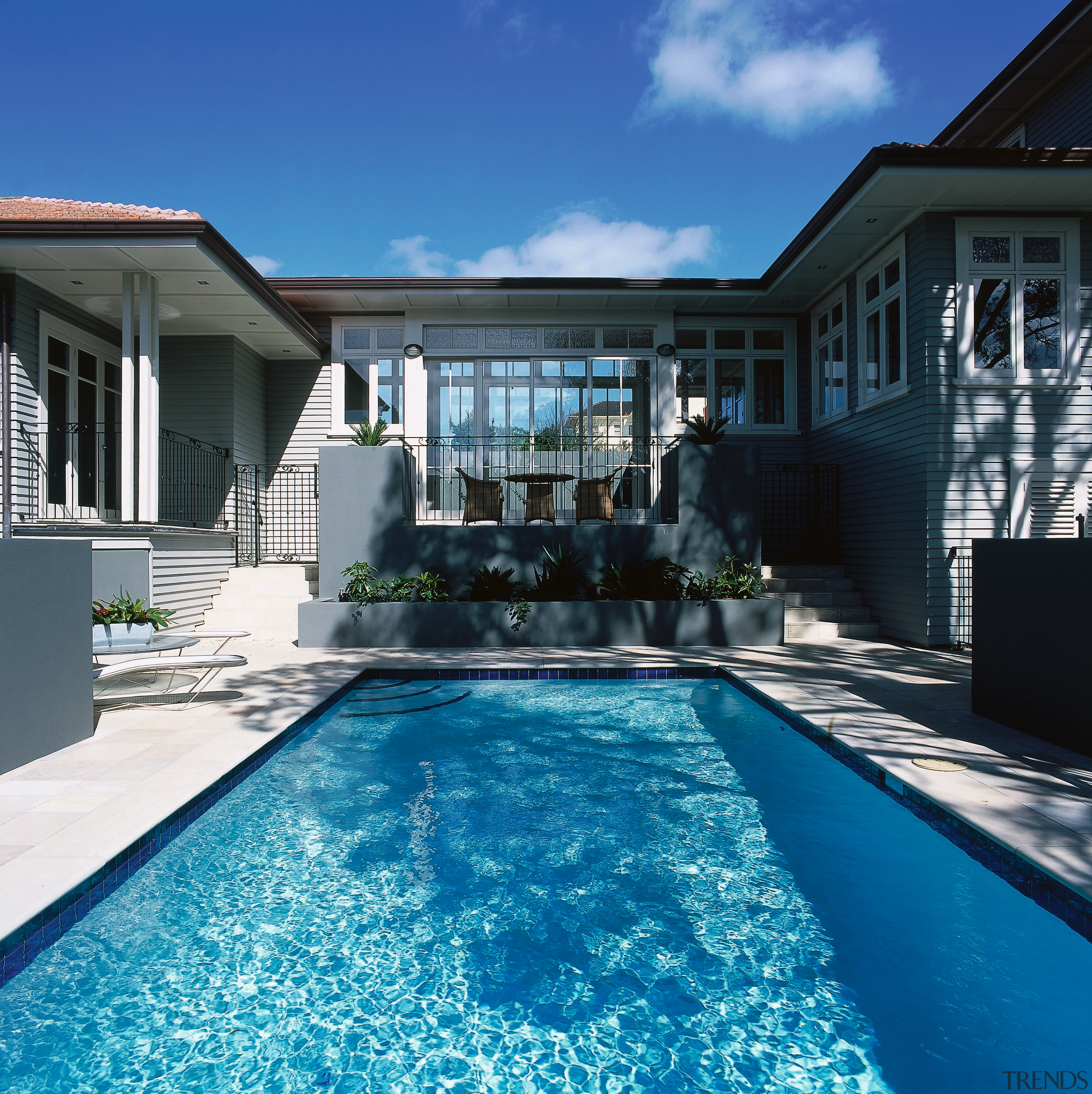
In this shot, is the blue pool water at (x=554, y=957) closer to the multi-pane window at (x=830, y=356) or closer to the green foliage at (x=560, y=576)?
the green foliage at (x=560, y=576)

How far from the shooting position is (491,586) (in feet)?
27.6

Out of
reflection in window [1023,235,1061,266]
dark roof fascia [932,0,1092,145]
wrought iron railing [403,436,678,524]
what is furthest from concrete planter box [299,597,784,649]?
dark roof fascia [932,0,1092,145]

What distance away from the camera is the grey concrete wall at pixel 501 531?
864 centimetres

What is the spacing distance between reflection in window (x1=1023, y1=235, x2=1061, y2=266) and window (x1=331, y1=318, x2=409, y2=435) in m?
8.47

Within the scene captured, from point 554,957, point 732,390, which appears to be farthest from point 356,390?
point 554,957

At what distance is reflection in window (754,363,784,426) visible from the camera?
11.6 meters

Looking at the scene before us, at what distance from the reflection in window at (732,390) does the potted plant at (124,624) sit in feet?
28.9

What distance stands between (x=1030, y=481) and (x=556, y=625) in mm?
5418

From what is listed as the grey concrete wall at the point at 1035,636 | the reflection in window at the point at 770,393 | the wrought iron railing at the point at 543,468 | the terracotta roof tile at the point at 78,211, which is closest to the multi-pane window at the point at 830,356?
the reflection in window at the point at 770,393

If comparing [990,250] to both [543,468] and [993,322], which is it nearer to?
[993,322]

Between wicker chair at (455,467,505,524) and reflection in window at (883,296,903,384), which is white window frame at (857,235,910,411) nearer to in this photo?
reflection in window at (883,296,903,384)

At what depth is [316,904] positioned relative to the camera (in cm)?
274

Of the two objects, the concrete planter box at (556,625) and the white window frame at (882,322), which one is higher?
the white window frame at (882,322)

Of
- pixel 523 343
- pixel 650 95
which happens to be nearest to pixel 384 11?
pixel 523 343
